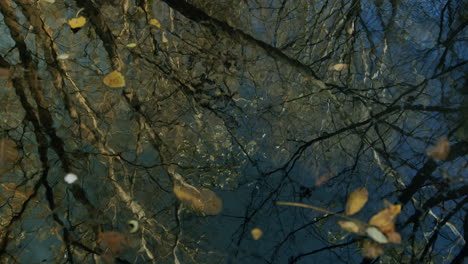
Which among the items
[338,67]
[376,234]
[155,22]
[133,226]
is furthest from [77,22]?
[376,234]

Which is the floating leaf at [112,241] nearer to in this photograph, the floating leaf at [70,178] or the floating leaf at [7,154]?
the floating leaf at [70,178]

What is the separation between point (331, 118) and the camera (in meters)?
1.65

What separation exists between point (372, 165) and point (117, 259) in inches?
40.1

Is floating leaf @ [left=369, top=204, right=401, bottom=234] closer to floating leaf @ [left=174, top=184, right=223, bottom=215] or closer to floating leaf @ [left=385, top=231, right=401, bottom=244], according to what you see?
floating leaf @ [left=385, top=231, right=401, bottom=244]

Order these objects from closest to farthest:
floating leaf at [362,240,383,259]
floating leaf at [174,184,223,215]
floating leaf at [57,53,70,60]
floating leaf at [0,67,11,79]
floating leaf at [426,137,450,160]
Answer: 1. floating leaf at [362,240,383,259]
2. floating leaf at [174,184,223,215]
3. floating leaf at [426,137,450,160]
4. floating leaf at [0,67,11,79]
5. floating leaf at [57,53,70,60]

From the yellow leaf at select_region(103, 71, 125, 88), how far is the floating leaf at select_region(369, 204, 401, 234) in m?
1.23

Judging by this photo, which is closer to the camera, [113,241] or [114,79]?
[113,241]

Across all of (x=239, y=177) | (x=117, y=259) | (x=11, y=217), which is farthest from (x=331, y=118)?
(x=11, y=217)

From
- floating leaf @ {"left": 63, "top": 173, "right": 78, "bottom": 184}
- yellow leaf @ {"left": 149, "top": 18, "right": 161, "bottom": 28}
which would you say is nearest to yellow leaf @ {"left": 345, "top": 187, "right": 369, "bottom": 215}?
floating leaf @ {"left": 63, "top": 173, "right": 78, "bottom": 184}

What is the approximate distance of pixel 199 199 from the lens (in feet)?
4.45

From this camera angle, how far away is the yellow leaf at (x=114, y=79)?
1735 millimetres

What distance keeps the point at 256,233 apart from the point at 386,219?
465 mm

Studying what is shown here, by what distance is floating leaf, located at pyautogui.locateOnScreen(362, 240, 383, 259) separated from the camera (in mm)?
1221

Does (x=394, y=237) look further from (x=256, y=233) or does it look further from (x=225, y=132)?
(x=225, y=132)
